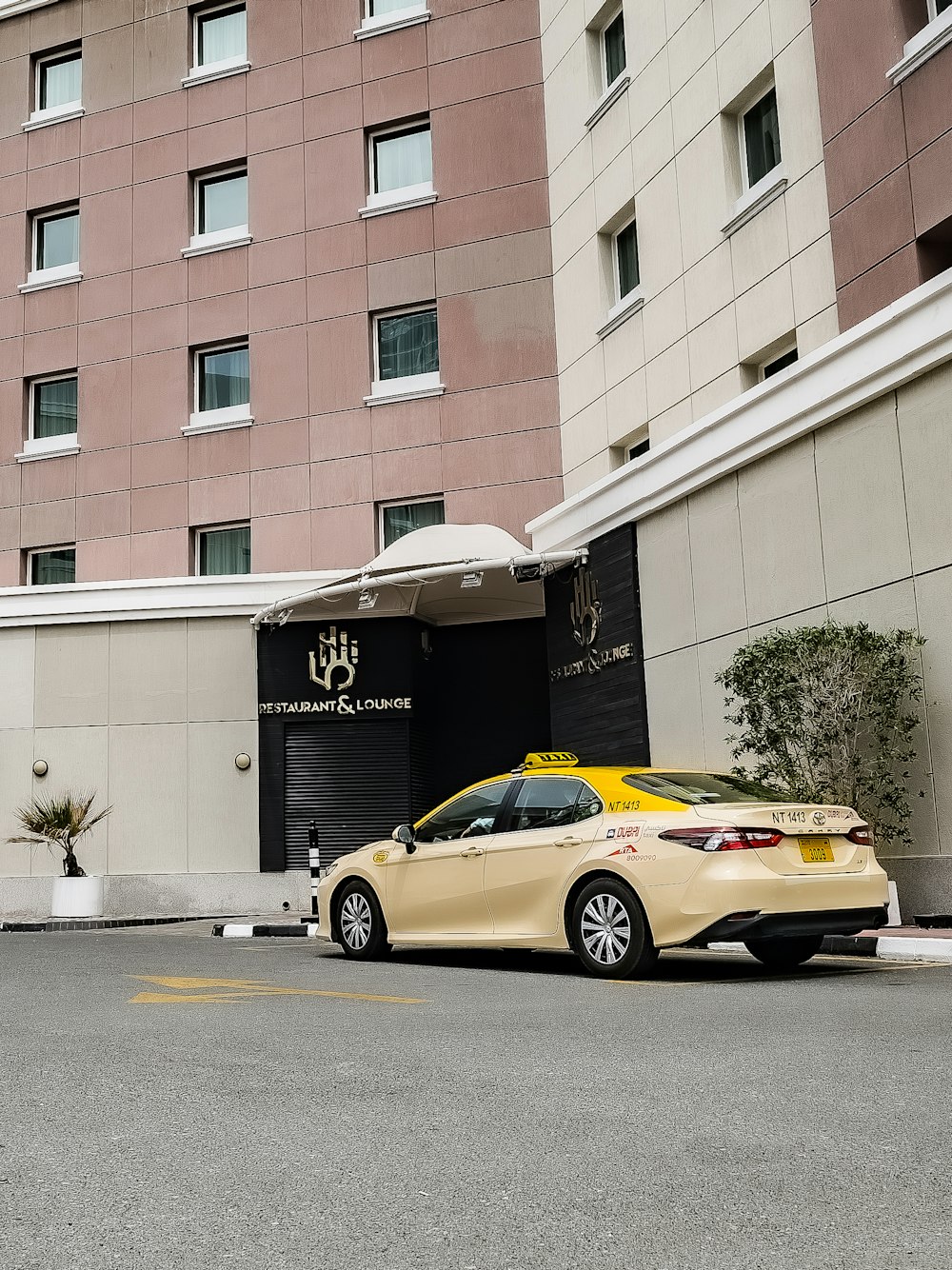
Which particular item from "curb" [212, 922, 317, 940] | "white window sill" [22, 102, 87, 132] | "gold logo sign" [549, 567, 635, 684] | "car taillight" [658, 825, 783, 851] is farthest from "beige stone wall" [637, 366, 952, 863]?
"white window sill" [22, 102, 87, 132]

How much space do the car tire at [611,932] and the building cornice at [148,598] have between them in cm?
1316

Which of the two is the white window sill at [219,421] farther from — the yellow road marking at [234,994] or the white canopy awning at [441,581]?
the yellow road marking at [234,994]

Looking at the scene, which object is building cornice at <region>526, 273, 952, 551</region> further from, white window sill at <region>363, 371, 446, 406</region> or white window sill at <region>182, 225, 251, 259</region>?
white window sill at <region>182, 225, 251, 259</region>

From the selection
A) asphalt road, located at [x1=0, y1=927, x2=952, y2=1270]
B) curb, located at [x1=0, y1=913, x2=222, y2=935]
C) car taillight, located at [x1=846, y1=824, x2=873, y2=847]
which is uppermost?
car taillight, located at [x1=846, y1=824, x2=873, y2=847]

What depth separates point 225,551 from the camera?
2405cm

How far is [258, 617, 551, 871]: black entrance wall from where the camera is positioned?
72.8 ft

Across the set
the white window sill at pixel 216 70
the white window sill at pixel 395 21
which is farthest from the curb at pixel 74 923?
the white window sill at pixel 395 21

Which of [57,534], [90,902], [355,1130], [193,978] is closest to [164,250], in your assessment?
[57,534]

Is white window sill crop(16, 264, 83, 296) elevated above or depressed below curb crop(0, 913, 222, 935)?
above

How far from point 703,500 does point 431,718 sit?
777 centimetres

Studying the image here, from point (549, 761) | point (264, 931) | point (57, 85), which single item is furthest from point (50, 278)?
point (549, 761)

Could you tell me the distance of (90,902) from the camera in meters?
20.7

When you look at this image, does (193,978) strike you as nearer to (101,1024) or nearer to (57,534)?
(101,1024)

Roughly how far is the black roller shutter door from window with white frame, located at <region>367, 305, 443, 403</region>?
18.3ft
